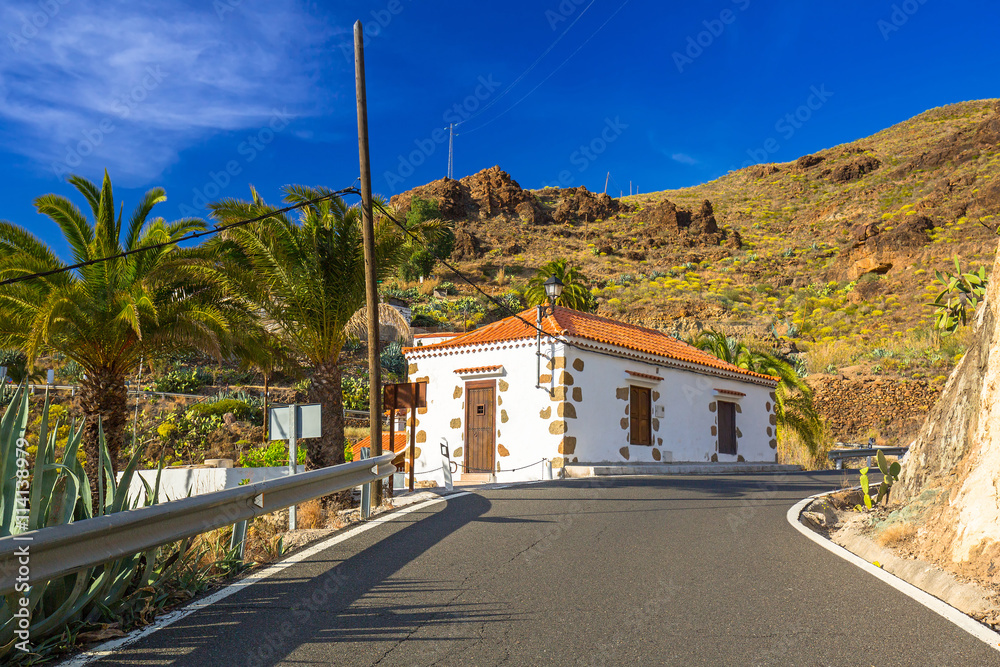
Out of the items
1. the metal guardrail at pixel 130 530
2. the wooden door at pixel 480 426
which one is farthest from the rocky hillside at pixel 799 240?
the metal guardrail at pixel 130 530

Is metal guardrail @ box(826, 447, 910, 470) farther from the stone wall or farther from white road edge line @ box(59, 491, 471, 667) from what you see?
white road edge line @ box(59, 491, 471, 667)

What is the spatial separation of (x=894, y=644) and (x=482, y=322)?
154 feet

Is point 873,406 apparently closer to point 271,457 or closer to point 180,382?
point 271,457

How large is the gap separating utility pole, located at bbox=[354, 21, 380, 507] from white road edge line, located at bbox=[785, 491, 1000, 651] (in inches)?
→ 246

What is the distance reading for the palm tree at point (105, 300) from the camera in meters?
14.0

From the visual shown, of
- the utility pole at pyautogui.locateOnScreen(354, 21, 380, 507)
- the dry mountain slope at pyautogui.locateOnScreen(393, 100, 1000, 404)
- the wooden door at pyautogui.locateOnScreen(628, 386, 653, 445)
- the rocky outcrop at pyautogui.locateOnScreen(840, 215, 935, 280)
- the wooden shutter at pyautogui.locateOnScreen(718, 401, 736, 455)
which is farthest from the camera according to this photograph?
the rocky outcrop at pyautogui.locateOnScreen(840, 215, 935, 280)

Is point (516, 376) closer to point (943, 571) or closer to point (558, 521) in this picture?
point (558, 521)

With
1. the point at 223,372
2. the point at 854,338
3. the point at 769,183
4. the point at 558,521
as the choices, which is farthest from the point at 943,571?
the point at 769,183

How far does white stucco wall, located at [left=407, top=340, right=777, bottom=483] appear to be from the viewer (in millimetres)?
17766

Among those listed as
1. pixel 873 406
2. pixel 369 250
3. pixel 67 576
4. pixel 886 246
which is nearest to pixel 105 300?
pixel 369 250

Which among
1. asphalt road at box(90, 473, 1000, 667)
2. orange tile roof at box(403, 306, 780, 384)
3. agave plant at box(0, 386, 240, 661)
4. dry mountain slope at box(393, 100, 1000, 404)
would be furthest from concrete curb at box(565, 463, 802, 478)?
dry mountain slope at box(393, 100, 1000, 404)

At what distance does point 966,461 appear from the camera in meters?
7.14

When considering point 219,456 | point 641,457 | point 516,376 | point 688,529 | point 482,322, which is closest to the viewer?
point 688,529

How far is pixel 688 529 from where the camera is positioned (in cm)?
845
